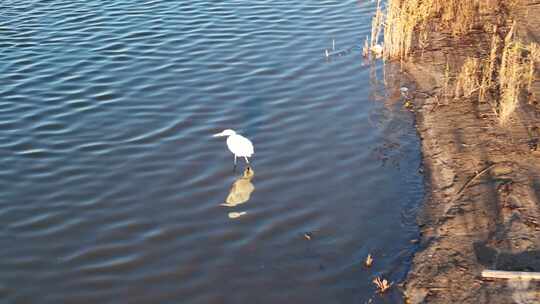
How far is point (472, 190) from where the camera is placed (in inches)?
358

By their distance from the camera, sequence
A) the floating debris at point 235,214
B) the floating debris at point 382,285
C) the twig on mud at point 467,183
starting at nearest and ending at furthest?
the floating debris at point 382,285
the twig on mud at point 467,183
the floating debris at point 235,214

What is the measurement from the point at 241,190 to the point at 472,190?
3113 millimetres

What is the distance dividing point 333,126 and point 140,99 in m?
3.48

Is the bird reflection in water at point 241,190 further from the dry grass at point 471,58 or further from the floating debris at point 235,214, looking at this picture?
the dry grass at point 471,58

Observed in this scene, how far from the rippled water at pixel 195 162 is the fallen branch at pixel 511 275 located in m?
1.00

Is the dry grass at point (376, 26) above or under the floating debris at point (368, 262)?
above

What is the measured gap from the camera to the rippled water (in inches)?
321

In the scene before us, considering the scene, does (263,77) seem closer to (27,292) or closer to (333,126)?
(333,126)

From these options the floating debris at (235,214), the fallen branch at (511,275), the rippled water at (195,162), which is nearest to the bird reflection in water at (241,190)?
the rippled water at (195,162)

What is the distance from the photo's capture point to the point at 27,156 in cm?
1070

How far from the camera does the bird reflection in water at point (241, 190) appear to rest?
9.57m

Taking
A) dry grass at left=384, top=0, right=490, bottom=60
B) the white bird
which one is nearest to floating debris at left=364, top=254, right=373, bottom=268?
the white bird

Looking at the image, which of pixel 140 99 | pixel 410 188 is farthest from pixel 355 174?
pixel 140 99

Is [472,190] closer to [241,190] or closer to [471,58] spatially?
[241,190]
